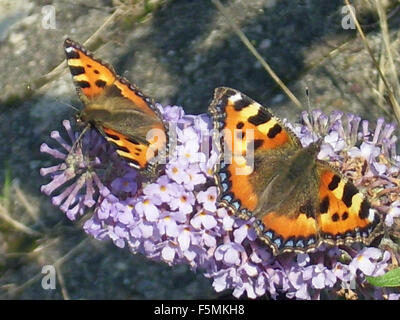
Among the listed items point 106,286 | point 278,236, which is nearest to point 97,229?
point 278,236

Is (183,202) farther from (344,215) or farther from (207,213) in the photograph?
(344,215)

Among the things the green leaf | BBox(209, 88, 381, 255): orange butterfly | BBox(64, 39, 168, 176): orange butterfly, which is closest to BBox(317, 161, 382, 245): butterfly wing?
BBox(209, 88, 381, 255): orange butterfly

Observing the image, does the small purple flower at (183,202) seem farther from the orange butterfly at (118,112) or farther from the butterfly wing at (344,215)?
the butterfly wing at (344,215)

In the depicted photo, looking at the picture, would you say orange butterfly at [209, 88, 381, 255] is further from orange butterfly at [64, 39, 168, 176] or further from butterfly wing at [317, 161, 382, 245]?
orange butterfly at [64, 39, 168, 176]

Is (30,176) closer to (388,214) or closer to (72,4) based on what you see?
(72,4)
